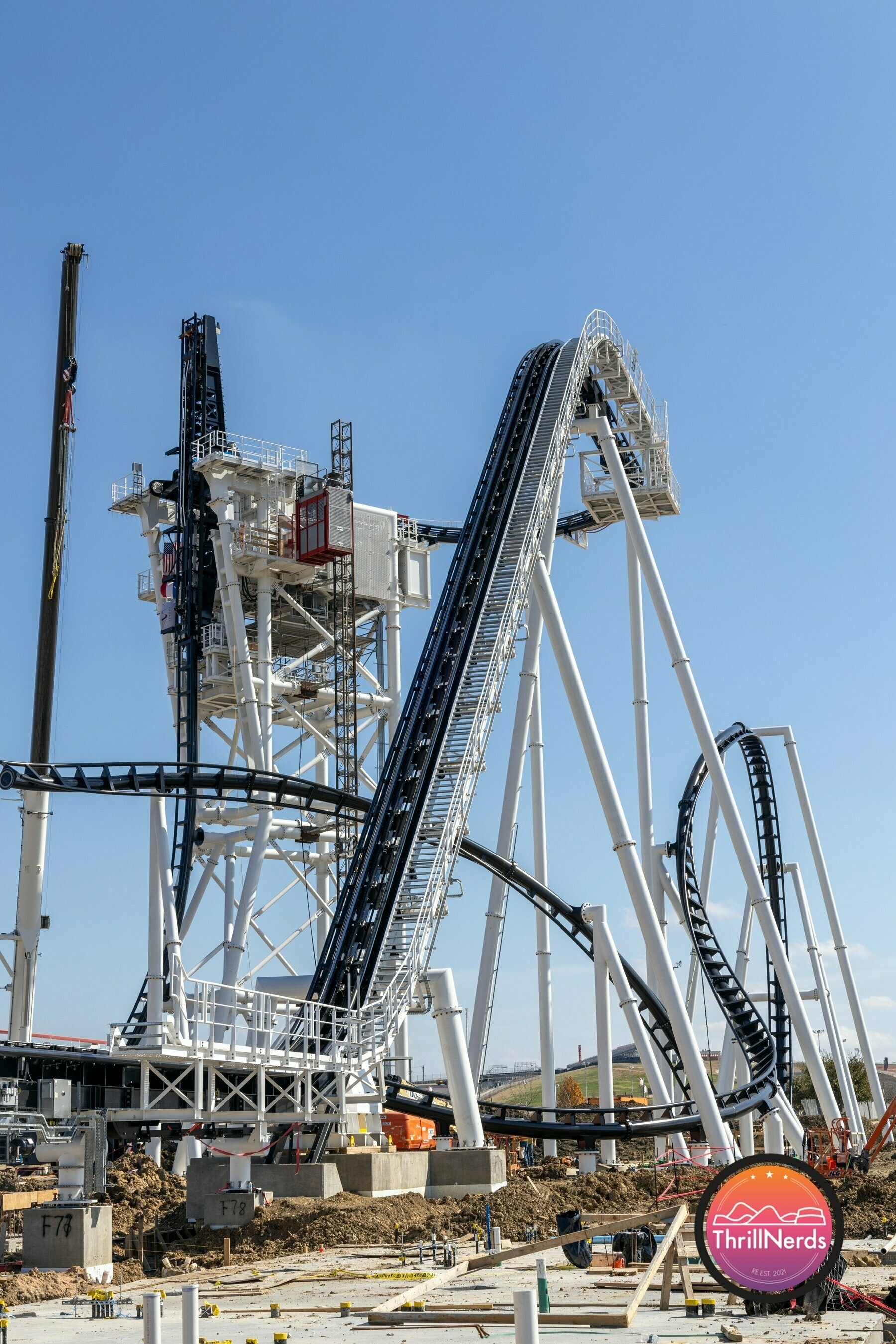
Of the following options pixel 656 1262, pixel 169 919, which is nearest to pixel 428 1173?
pixel 169 919

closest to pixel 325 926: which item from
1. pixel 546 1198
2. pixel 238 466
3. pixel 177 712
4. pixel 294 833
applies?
pixel 294 833

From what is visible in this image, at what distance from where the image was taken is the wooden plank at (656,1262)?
10594 millimetres

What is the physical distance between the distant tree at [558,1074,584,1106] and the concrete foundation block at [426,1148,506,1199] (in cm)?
5627

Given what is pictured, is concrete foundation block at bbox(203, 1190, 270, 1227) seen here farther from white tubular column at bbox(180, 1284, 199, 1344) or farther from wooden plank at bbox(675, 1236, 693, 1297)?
white tubular column at bbox(180, 1284, 199, 1344)

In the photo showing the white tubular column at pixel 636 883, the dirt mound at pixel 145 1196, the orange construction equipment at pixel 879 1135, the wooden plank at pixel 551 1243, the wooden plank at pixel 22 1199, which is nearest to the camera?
the wooden plank at pixel 551 1243

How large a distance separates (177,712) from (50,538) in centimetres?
674

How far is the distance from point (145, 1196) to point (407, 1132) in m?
13.3

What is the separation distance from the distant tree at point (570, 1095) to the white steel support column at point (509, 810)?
164 feet

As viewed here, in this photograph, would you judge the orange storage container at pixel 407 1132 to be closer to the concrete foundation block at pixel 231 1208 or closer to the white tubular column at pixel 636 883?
the white tubular column at pixel 636 883

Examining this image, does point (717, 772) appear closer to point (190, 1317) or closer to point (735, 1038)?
point (735, 1038)

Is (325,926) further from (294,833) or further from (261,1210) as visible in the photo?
(261,1210)

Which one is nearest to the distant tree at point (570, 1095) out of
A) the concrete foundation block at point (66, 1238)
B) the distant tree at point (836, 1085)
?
the distant tree at point (836, 1085)

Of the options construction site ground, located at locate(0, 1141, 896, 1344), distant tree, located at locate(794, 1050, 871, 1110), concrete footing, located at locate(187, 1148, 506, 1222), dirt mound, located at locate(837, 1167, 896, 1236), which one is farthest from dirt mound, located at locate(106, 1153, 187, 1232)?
distant tree, located at locate(794, 1050, 871, 1110)

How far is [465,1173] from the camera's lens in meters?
20.1
